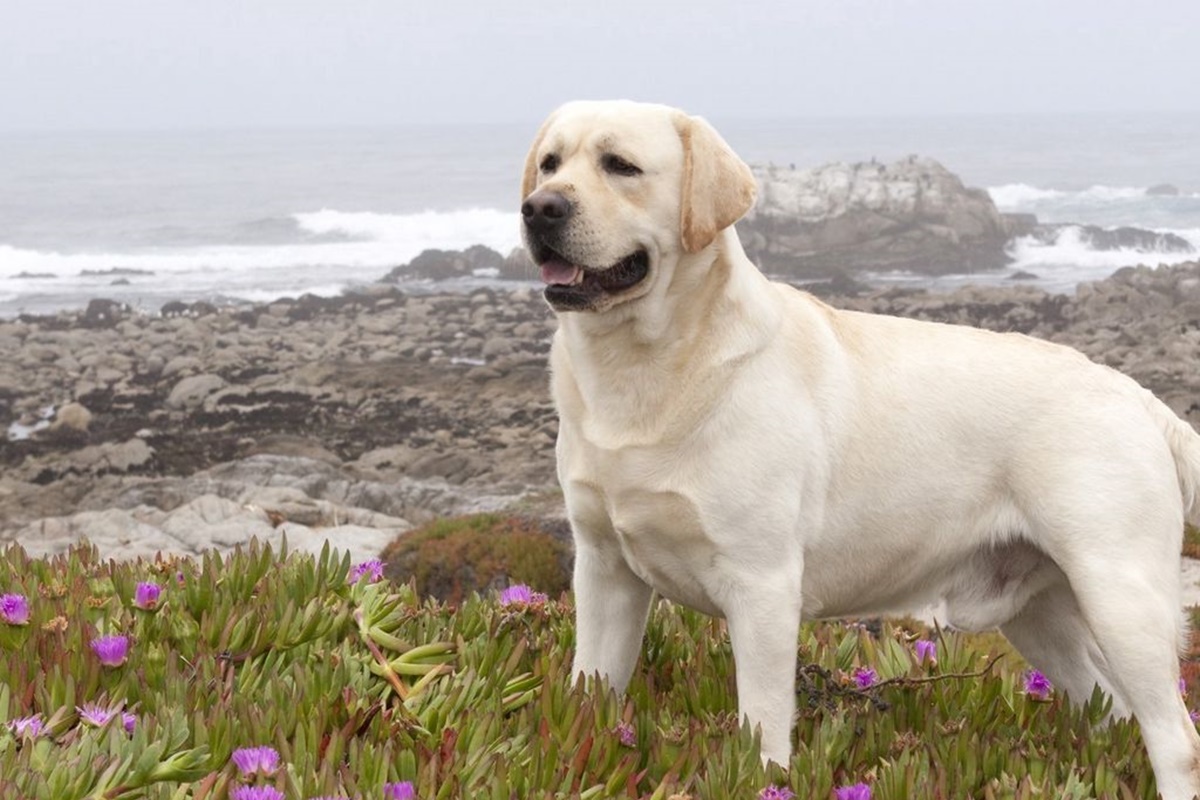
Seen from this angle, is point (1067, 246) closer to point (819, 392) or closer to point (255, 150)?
point (819, 392)

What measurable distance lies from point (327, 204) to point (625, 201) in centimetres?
7113

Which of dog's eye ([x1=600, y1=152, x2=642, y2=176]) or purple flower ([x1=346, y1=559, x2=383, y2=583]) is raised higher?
dog's eye ([x1=600, y1=152, x2=642, y2=176])

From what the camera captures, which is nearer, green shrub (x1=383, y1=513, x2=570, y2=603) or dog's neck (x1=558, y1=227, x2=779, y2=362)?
dog's neck (x1=558, y1=227, x2=779, y2=362)

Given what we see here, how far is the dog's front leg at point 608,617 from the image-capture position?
4.94m

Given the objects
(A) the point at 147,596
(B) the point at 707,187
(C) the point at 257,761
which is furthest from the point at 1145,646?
(A) the point at 147,596

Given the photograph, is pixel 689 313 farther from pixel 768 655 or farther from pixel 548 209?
pixel 768 655

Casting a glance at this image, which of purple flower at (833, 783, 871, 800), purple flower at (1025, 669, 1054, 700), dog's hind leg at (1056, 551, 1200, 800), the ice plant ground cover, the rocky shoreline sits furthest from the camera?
the rocky shoreline

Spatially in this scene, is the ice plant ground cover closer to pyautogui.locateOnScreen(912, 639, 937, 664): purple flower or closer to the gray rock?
pyautogui.locateOnScreen(912, 639, 937, 664): purple flower

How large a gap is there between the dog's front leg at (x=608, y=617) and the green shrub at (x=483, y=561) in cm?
786

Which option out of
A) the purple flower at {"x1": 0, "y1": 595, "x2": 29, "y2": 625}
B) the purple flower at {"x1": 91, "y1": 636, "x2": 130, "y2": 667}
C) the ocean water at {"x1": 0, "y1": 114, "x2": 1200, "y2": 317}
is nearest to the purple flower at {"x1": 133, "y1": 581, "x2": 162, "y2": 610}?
the purple flower at {"x1": 0, "y1": 595, "x2": 29, "y2": 625}

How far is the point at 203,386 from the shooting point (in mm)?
25688

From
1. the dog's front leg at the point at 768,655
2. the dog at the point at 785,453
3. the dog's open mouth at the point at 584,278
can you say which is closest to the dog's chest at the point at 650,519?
the dog at the point at 785,453

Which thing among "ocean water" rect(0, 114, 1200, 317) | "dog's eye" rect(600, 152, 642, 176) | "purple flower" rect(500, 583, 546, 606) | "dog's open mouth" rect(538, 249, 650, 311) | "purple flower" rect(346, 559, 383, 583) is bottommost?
"ocean water" rect(0, 114, 1200, 317)

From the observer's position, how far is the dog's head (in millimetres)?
4367
